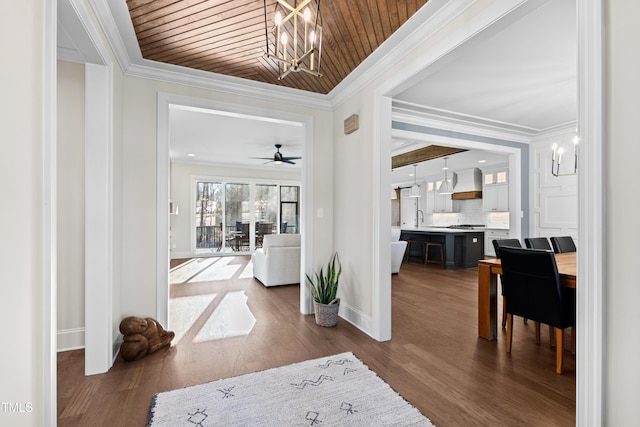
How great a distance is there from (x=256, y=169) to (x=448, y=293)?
6.55m

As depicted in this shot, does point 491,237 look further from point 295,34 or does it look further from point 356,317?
point 295,34

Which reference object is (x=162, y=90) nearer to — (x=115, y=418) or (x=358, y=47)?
(x=358, y=47)

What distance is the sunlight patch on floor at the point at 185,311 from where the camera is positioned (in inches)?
121

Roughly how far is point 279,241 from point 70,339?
9.04 feet

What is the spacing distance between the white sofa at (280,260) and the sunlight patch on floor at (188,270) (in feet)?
5.40

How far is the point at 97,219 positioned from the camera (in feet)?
7.13

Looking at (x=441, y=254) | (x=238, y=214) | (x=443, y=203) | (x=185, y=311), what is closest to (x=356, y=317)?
(x=185, y=311)

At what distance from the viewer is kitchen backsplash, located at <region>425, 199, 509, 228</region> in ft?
26.6
